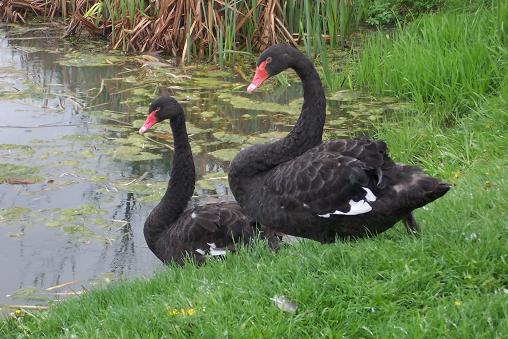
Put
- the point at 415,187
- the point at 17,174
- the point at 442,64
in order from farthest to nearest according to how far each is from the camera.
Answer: the point at 442,64, the point at 17,174, the point at 415,187

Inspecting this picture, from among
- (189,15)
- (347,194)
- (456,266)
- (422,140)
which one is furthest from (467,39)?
(456,266)

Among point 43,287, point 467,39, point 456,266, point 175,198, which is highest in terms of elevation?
point 467,39

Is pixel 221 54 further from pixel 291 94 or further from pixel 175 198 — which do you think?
pixel 175 198

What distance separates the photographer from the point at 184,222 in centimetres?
470

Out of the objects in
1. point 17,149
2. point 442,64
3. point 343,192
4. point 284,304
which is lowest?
point 17,149

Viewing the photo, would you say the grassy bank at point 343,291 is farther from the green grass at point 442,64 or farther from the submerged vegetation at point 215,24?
the submerged vegetation at point 215,24

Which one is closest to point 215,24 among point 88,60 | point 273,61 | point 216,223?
point 88,60

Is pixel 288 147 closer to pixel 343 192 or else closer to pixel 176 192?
pixel 343 192

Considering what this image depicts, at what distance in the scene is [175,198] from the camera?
4941 millimetres

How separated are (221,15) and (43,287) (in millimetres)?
4618

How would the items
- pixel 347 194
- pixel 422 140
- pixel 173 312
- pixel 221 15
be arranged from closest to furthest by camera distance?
pixel 173 312
pixel 347 194
pixel 422 140
pixel 221 15

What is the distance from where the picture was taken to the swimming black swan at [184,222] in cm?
450

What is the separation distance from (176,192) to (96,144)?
1.82 meters

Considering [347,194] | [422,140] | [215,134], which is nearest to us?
[347,194]
